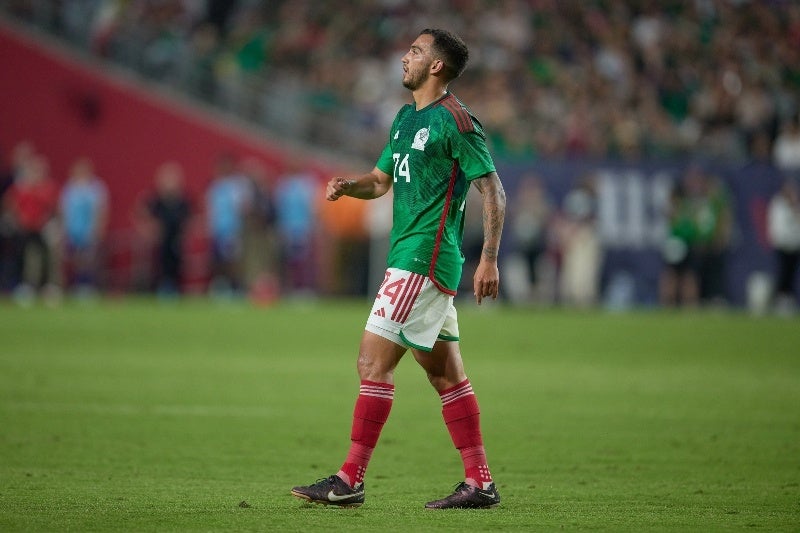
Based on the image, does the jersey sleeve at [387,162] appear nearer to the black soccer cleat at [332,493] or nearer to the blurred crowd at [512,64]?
the black soccer cleat at [332,493]

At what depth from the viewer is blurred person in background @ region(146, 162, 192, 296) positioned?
25.9 metres

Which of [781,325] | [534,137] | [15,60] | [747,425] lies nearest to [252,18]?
[15,60]

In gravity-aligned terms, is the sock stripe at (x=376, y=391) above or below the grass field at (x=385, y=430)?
above

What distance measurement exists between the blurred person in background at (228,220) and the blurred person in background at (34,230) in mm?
3130

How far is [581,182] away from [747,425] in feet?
51.0

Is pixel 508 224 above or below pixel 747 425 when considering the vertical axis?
above

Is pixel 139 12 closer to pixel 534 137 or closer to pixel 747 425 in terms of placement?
pixel 534 137

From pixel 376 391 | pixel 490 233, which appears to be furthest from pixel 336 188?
pixel 376 391

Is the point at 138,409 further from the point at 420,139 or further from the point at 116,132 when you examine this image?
the point at 116,132

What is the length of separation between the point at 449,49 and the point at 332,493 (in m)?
2.39

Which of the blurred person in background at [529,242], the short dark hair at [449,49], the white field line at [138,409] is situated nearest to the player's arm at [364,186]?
the short dark hair at [449,49]

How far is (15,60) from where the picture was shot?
2825 cm

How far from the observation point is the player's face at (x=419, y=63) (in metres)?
7.15

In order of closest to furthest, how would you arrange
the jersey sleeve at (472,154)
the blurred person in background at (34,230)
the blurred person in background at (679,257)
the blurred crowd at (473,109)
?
the jersey sleeve at (472,154)
the blurred person in background at (34,230)
the blurred person in background at (679,257)
the blurred crowd at (473,109)
